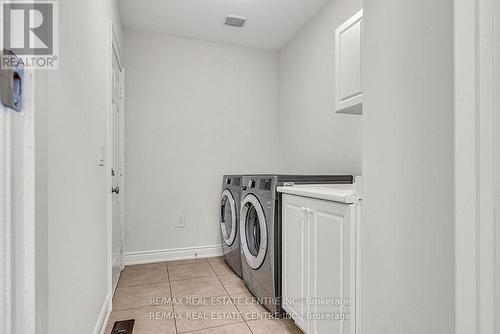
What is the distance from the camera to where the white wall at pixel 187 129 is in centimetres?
298

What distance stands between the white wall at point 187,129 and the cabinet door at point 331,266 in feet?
6.46

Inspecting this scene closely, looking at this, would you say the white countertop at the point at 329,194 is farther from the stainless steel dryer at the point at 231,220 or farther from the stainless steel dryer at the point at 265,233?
the stainless steel dryer at the point at 231,220

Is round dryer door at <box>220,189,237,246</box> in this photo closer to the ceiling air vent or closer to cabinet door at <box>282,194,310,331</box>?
cabinet door at <box>282,194,310,331</box>

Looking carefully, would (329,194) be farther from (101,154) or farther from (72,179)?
(101,154)

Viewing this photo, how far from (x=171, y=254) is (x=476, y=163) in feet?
9.89

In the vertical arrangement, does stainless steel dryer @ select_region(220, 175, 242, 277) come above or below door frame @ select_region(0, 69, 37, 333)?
below

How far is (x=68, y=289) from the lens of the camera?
1084mm

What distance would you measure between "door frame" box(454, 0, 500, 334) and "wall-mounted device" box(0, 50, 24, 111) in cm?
101

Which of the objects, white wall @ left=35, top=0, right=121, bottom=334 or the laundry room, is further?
white wall @ left=35, top=0, right=121, bottom=334

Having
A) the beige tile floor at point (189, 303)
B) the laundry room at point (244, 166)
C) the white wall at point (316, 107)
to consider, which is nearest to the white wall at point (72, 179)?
the laundry room at point (244, 166)

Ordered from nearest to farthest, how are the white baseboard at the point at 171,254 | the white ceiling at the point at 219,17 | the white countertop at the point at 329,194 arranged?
1. the white countertop at the point at 329,194
2. the white ceiling at the point at 219,17
3. the white baseboard at the point at 171,254

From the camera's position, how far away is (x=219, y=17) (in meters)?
2.74

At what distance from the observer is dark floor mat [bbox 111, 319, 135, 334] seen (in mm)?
1695

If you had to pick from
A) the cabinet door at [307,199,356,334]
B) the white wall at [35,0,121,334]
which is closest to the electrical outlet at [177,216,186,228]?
the white wall at [35,0,121,334]
